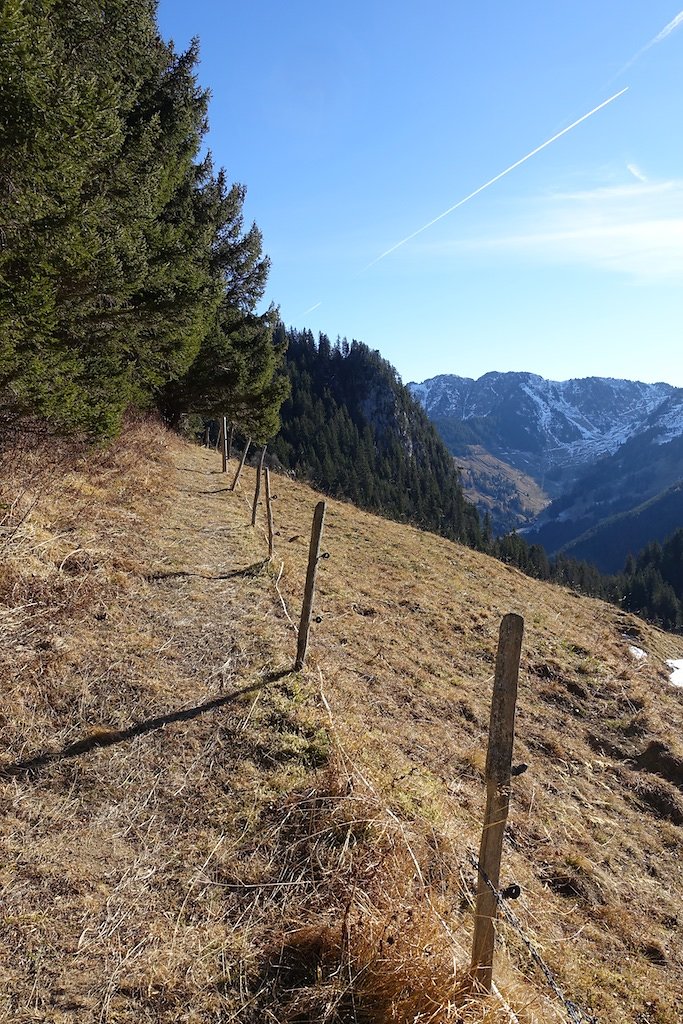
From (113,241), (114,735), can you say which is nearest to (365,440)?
(113,241)

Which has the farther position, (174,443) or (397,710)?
(174,443)

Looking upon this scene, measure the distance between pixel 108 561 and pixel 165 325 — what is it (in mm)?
6776

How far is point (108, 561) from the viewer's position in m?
9.23

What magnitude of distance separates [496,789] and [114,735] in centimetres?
418

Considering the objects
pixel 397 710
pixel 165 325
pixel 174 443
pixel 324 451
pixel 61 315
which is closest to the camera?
pixel 397 710

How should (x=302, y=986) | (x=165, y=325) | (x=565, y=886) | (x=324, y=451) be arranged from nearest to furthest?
(x=302, y=986)
(x=565, y=886)
(x=165, y=325)
(x=324, y=451)

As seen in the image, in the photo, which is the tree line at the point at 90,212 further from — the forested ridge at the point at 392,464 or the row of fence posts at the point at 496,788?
the forested ridge at the point at 392,464

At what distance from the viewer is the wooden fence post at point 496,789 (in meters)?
3.68

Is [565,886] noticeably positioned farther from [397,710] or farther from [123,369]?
[123,369]

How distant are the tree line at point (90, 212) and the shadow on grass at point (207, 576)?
323 centimetres

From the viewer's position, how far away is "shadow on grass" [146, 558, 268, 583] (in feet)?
31.8

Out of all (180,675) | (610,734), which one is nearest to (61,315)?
(180,675)

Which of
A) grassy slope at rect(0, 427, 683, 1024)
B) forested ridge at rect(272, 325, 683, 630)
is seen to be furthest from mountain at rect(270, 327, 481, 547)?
grassy slope at rect(0, 427, 683, 1024)

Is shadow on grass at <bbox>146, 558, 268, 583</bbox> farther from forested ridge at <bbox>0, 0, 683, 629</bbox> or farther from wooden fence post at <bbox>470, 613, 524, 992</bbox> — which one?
wooden fence post at <bbox>470, 613, 524, 992</bbox>
